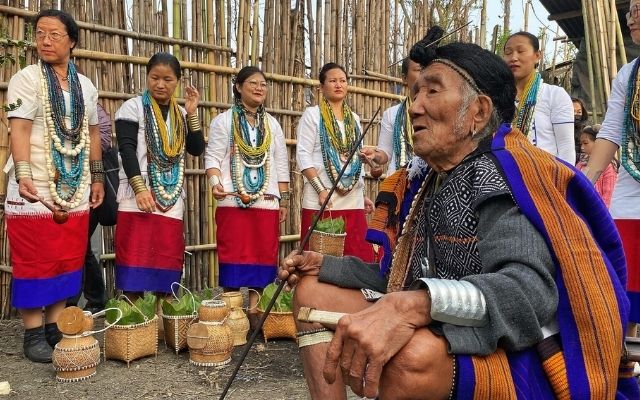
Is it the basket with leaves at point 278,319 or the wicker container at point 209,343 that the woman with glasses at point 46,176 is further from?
the basket with leaves at point 278,319

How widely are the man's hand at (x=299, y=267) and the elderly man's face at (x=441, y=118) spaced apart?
60cm

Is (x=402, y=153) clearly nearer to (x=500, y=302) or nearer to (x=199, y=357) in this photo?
(x=199, y=357)

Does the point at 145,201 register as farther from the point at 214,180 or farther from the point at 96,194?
the point at 214,180

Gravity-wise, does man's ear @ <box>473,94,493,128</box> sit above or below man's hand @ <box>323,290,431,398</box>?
above

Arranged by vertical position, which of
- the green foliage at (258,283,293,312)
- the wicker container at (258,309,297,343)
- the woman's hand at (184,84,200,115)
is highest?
the woman's hand at (184,84,200,115)

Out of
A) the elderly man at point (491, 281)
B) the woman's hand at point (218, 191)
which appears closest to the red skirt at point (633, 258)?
the elderly man at point (491, 281)

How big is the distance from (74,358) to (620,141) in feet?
11.2

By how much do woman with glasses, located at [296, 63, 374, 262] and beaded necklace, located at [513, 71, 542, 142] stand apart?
6.00 ft

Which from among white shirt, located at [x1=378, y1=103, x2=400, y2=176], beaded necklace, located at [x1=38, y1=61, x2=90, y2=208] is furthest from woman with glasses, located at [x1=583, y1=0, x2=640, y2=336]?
beaded necklace, located at [x1=38, y1=61, x2=90, y2=208]

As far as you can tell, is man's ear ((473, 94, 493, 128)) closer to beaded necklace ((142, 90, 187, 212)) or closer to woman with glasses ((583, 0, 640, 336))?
woman with glasses ((583, 0, 640, 336))

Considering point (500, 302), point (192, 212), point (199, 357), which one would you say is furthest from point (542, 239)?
point (192, 212)

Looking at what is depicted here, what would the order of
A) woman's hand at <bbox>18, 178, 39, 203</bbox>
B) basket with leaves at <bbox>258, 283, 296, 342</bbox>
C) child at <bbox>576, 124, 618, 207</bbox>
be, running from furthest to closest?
child at <bbox>576, 124, 618, 207</bbox>, basket with leaves at <bbox>258, 283, 296, 342</bbox>, woman's hand at <bbox>18, 178, 39, 203</bbox>

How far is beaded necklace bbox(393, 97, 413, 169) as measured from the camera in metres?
5.13

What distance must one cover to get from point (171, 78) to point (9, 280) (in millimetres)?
2177
